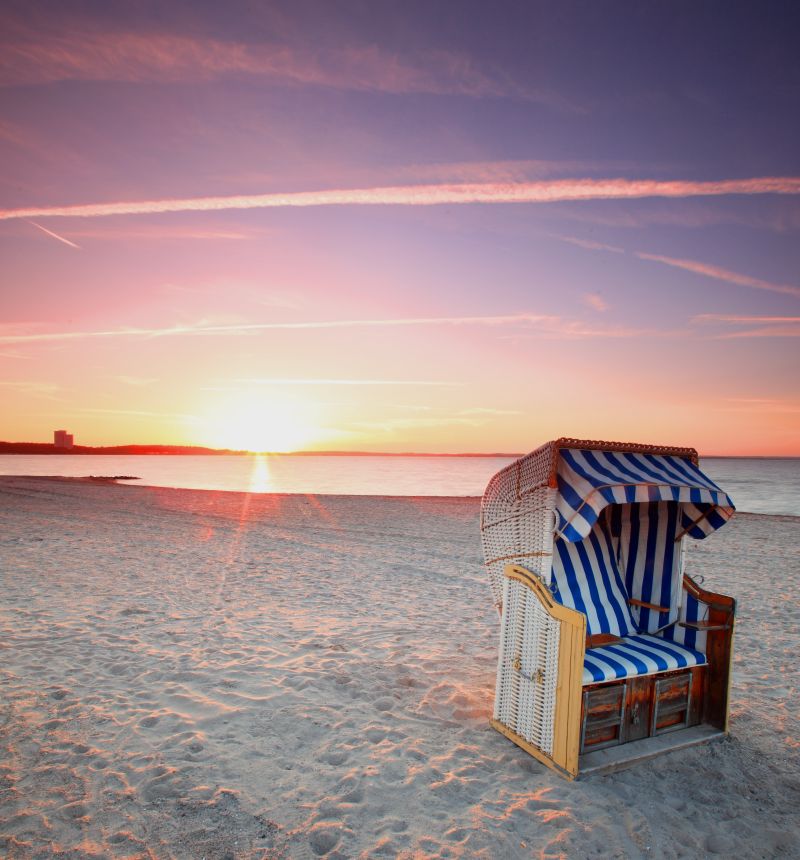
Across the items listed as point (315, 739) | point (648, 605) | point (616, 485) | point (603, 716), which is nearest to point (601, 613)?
point (648, 605)

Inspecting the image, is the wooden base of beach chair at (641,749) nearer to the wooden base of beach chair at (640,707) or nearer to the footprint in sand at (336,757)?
the wooden base of beach chair at (640,707)

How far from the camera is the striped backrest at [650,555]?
532 cm

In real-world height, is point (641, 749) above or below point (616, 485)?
below

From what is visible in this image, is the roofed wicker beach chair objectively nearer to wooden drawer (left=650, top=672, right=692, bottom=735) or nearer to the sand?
wooden drawer (left=650, top=672, right=692, bottom=735)

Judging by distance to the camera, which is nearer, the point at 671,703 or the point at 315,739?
the point at 315,739

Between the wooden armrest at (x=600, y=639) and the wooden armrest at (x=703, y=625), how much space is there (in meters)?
0.61

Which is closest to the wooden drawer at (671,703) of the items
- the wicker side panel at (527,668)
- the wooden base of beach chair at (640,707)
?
the wooden base of beach chair at (640,707)

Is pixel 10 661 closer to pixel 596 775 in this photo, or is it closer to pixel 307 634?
pixel 307 634

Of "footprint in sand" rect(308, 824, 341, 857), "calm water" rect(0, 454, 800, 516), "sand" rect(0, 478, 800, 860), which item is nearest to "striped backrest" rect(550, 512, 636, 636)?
"sand" rect(0, 478, 800, 860)

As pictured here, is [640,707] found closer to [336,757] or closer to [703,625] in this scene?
[703,625]

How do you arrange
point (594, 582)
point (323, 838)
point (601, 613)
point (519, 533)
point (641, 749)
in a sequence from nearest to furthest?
point (323, 838) < point (641, 749) < point (519, 533) < point (601, 613) < point (594, 582)

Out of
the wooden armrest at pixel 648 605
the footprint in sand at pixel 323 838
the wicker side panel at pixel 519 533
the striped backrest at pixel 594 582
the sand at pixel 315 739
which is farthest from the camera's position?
the wooden armrest at pixel 648 605

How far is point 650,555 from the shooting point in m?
5.57

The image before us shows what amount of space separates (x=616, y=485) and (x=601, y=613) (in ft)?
5.33
